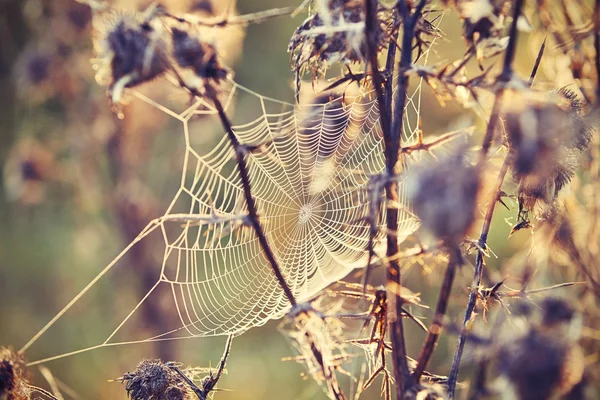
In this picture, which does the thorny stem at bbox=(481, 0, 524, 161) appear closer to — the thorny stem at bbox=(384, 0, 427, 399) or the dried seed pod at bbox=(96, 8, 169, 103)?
the thorny stem at bbox=(384, 0, 427, 399)

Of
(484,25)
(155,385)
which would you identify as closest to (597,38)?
(484,25)

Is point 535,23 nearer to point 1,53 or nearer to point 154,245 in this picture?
point 154,245

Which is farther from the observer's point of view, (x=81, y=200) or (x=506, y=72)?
(x=81, y=200)

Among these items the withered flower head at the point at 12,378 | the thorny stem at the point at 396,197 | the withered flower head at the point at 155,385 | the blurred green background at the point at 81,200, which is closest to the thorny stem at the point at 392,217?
the thorny stem at the point at 396,197

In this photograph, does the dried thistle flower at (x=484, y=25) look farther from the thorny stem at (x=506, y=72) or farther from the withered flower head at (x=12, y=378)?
the withered flower head at (x=12, y=378)

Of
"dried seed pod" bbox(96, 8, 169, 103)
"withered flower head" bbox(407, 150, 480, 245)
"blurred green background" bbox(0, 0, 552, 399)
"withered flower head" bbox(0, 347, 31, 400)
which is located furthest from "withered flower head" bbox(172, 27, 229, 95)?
"blurred green background" bbox(0, 0, 552, 399)

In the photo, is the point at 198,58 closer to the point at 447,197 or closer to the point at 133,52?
the point at 133,52
